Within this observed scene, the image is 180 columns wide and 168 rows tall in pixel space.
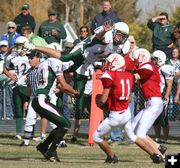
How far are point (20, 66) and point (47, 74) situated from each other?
391 centimetres

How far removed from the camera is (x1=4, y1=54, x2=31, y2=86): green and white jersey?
1805 cm

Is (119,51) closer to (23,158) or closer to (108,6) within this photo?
(23,158)

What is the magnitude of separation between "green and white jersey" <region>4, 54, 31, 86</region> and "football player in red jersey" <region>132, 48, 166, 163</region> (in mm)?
3981

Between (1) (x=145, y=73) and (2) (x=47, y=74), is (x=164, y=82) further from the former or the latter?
(2) (x=47, y=74)

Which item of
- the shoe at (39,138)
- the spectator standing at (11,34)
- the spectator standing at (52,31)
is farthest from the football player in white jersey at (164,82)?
the spectator standing at (11,34)

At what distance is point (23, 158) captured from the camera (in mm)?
14633

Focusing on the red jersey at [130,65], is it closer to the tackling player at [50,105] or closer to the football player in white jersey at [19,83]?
the tackling player at [50,105]

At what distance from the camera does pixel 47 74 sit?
1449cm

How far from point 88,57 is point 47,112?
5.05 feet

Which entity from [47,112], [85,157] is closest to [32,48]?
[47,112]

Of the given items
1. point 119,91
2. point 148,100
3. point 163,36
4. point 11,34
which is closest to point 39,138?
point 148,100

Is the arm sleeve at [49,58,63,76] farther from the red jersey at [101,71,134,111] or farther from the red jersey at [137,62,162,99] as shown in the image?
the red jersey at [137,62,162,99]

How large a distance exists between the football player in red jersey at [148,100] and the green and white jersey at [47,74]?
132 centimetres

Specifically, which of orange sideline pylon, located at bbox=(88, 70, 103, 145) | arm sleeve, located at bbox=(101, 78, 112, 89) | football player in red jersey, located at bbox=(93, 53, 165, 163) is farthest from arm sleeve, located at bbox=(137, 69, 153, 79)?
orange sideline pylon, located at bbox=(88, 70, 103, 145)
